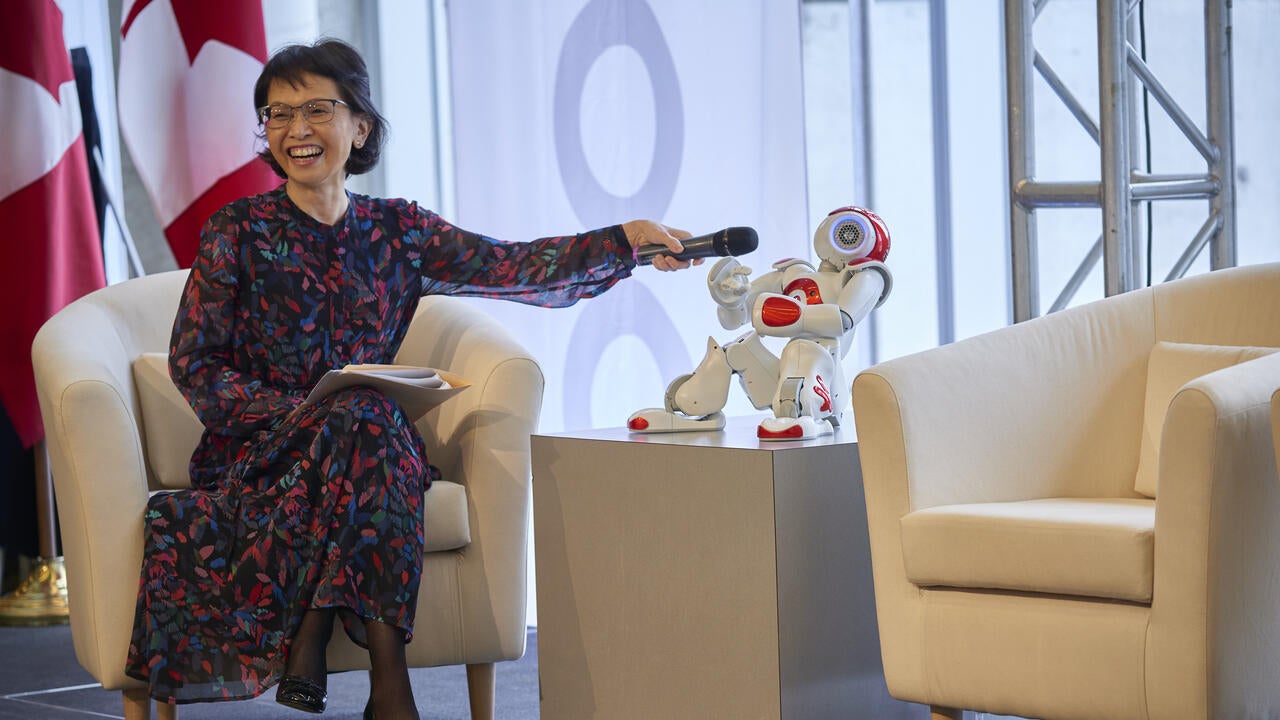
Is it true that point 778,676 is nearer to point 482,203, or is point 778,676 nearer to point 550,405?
point 550,405

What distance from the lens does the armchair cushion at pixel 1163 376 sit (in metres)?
2.13

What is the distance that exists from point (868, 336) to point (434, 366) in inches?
60.5

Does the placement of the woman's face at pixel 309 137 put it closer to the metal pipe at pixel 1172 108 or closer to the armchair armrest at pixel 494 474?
the armchair armrest at pixel 494 474

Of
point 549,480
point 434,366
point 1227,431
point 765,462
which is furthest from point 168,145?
point 1227,431

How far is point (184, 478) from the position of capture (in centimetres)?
252

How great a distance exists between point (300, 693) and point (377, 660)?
117 millimetres

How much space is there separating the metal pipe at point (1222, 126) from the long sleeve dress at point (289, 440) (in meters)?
1.23

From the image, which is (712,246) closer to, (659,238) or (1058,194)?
(659,238)

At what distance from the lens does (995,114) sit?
421cm

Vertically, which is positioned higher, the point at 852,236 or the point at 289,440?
the point at 852,236

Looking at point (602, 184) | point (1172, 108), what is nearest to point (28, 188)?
point (602, 184)

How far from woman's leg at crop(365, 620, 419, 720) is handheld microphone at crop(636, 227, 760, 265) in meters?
0.76

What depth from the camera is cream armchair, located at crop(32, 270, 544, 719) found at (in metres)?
2.14

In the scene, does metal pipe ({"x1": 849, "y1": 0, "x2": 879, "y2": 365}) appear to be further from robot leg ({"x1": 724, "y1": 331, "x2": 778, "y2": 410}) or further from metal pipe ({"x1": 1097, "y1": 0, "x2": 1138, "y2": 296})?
robot leg ({"x1": 724, "y1": 331, "x2": 778, "y2": 410})
